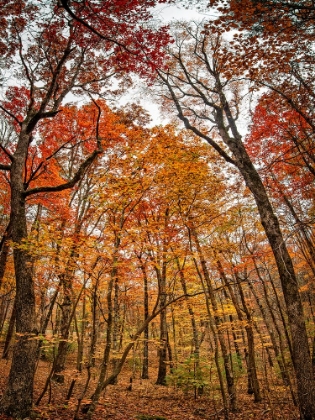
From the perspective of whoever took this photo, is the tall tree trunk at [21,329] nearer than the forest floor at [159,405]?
Yes

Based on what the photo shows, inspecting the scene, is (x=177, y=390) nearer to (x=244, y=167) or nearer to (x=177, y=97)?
(x=244, y=167)

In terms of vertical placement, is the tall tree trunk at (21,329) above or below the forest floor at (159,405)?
above

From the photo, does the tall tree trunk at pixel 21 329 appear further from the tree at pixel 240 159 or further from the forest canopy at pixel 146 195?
the tree at pixel 240 159

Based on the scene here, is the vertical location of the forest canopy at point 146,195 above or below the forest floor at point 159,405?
above

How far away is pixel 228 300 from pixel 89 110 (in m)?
11.9

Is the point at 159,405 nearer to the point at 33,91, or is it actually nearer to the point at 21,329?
the point at 21,329

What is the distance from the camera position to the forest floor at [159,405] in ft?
20.4

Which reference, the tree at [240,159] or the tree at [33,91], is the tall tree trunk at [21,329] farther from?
the tree at [240,159]

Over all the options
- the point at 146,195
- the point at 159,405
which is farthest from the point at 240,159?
the point at 159,405

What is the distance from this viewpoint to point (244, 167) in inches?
303

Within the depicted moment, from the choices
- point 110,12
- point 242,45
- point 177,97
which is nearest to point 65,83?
point 110,12

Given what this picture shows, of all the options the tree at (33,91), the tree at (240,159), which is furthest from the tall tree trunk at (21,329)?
the tree at (240,159)

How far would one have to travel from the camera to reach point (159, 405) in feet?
29.1

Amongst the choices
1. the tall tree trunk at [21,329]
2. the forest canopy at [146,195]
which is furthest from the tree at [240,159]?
the tall tree trunk at [21,329]
